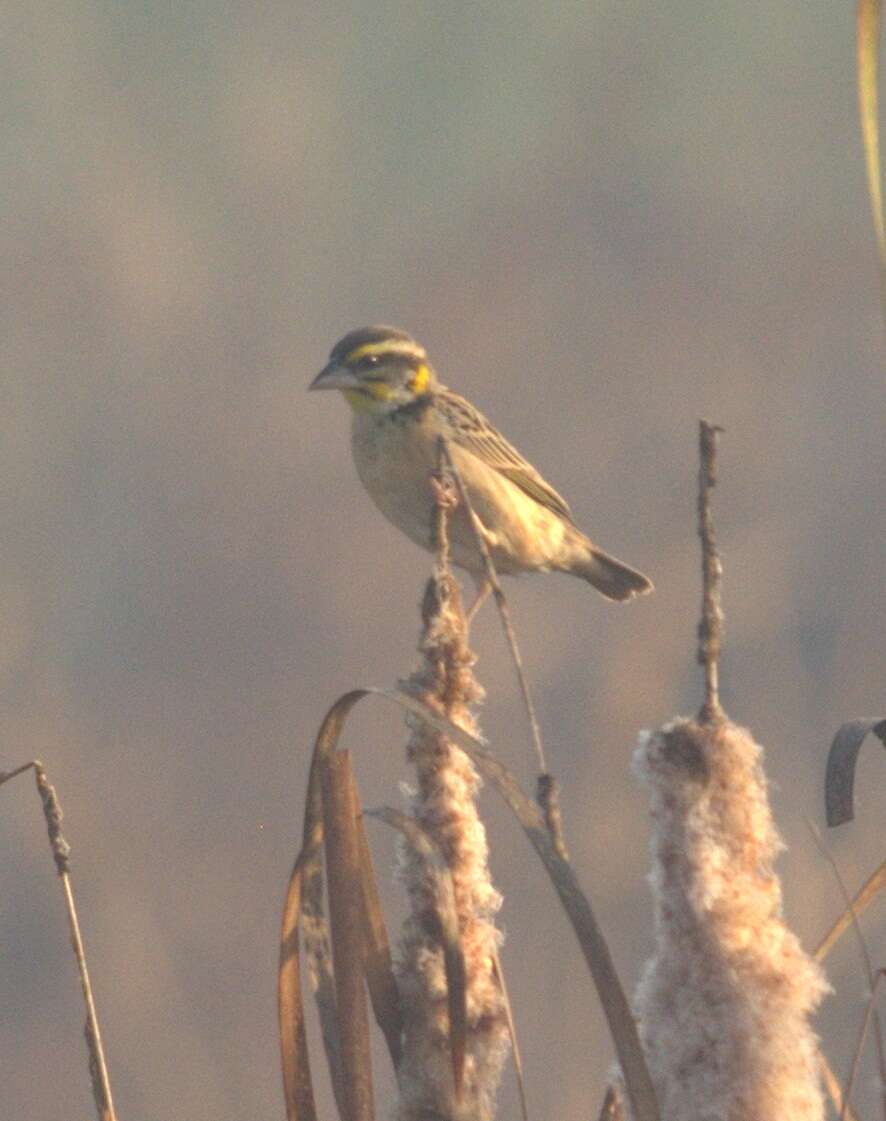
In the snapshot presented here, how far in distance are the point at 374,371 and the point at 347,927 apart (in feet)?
10.7

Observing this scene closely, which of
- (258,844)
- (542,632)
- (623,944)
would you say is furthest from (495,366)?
(623,944)

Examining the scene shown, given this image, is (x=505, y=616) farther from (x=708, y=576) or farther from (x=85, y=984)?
(x=85, y=984)

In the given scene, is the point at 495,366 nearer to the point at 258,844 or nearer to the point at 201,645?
the point at 201,645

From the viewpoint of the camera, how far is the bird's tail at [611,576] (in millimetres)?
5668

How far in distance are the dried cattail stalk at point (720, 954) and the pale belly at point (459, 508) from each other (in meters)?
2.79

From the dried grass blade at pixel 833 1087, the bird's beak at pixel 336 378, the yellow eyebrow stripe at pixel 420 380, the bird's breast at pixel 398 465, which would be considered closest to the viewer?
the dried grass blade at pixel 833 1087

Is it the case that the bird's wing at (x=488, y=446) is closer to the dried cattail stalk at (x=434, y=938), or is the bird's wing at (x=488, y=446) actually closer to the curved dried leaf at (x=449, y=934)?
the dried cattail stalk at (x=434, y=938)

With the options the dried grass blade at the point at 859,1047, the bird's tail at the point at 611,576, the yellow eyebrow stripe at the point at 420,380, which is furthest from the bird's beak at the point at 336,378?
the dried grass blade at the point at 859,1047

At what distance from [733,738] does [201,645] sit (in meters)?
5.92

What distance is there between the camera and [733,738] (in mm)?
1786

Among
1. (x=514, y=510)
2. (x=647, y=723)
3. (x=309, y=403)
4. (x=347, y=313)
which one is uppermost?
(x=347, y=313)

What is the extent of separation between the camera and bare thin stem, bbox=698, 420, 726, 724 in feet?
5.60

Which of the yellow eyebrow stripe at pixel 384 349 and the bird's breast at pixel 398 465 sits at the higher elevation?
the yellow eyebrow stripe at pixel 384 349

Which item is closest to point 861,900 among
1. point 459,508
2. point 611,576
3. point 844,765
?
point 844,765
